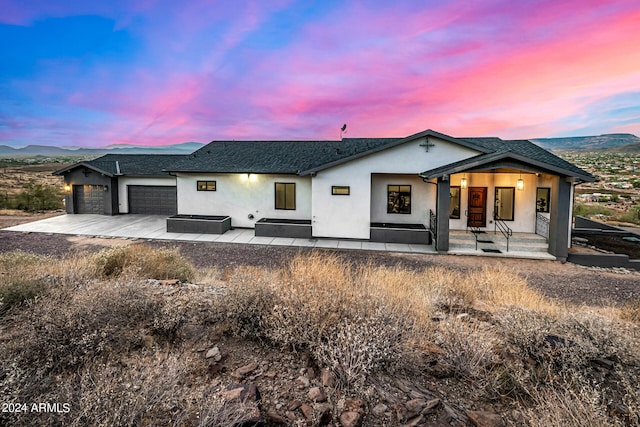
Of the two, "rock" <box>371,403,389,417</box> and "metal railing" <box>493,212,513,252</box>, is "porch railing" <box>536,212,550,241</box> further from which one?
"rock" <box>371,403,389,417</box>

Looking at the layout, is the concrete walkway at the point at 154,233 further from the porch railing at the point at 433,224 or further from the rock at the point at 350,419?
the rock at the point at 350,419

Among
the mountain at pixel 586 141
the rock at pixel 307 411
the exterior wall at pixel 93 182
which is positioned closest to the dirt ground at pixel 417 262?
the exterior wall at pixel 93 182

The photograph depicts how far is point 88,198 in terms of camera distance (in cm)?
2089

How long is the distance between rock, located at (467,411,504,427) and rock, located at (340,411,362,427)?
106 centimetres

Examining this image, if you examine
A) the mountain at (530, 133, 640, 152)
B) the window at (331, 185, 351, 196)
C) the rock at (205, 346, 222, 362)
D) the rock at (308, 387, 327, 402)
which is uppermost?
the mountain at (530, 133, 640, 152)

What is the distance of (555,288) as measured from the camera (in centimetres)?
895

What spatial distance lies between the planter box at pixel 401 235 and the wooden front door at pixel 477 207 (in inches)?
98.4

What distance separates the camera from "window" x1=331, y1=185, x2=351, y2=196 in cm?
1436

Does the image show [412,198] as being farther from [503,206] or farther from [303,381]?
[303,381]

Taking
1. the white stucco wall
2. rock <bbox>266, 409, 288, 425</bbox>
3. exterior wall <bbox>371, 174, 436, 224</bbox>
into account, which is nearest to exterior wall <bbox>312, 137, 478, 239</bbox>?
exterior wall <bbox>371, 174, 436, 224</bbox>

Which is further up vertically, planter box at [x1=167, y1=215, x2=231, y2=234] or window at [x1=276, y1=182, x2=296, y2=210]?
window at [x1=276, y1=182, x2=296, y2=210]

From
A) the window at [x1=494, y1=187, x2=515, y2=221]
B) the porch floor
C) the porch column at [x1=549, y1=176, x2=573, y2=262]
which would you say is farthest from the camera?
the window at [x1=494, y1=187, x2=515, y2=221]

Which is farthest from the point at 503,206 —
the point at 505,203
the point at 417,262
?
the point at 417,262

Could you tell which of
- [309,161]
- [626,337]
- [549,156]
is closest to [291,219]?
[309,161]
